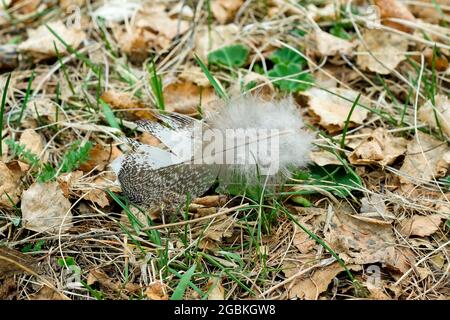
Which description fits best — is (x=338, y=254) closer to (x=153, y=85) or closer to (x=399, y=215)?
(x=399, y=215)

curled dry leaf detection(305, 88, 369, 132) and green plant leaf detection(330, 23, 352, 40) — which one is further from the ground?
green plant leaf detection(330, 23, 352, 40)

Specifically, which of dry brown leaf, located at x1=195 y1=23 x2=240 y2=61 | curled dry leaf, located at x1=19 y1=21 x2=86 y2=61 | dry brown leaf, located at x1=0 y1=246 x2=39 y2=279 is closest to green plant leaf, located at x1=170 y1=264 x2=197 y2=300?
dry brown leaf, located at x1=0 y1=246 x2=39 y2=279

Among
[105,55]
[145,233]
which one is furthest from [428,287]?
[105,55]

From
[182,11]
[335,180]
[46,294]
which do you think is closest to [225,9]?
[182,11]

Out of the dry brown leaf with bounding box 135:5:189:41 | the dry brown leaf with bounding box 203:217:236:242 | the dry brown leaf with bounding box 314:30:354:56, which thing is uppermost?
the dry brown leaf with bounding box 135:5:189:41

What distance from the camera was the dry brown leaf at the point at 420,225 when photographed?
1853mm

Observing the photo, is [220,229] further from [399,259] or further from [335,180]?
[399,259]

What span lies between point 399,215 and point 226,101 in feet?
2.19

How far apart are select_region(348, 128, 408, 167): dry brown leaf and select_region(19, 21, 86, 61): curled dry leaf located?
1.37 m

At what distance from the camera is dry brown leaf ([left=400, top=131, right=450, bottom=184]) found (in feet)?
6.63

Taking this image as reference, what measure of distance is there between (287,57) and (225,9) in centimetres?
Result: 49

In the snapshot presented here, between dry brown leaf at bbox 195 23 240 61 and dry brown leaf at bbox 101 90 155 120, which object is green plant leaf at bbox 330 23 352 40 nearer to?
dry brown leaf at bbox 195 23 240 61

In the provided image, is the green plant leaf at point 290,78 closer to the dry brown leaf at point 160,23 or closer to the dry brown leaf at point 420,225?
the dry brown leaf at point 160,23

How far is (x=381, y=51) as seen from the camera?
8.32ft
